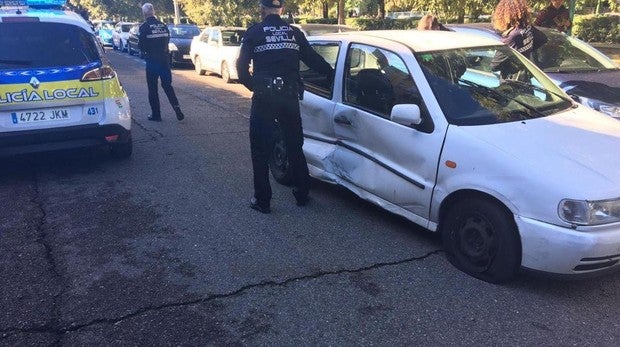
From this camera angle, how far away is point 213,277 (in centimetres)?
368

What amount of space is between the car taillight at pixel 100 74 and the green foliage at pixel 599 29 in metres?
22.3

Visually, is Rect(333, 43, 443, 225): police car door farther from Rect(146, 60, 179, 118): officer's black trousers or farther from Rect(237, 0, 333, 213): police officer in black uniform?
Rect(146, 60, 179, 118): officer's black trousers

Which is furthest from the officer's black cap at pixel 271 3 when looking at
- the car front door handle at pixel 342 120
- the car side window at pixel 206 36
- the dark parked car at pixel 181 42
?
the dark parked car at pixel 181 42

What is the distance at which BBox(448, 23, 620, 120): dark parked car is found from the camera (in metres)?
5.87

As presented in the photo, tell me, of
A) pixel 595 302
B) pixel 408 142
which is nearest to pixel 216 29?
pixel 408 142

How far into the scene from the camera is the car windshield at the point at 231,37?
1434 centimetres

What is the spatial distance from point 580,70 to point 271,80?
4523mm

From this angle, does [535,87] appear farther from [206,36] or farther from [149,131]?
[206,36]

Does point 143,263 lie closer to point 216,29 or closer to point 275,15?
point 275,15

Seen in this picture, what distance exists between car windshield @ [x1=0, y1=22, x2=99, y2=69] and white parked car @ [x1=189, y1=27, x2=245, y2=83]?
7.89 m

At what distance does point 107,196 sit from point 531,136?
3952 millimetres

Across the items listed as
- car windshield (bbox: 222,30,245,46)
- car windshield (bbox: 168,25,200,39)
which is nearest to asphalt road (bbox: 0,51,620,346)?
car windshield (bbox: 222,30,245,46)

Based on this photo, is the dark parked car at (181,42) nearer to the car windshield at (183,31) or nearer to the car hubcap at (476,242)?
the car windshield at (183,31)

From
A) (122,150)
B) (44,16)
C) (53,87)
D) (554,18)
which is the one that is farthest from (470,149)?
(554,18)
